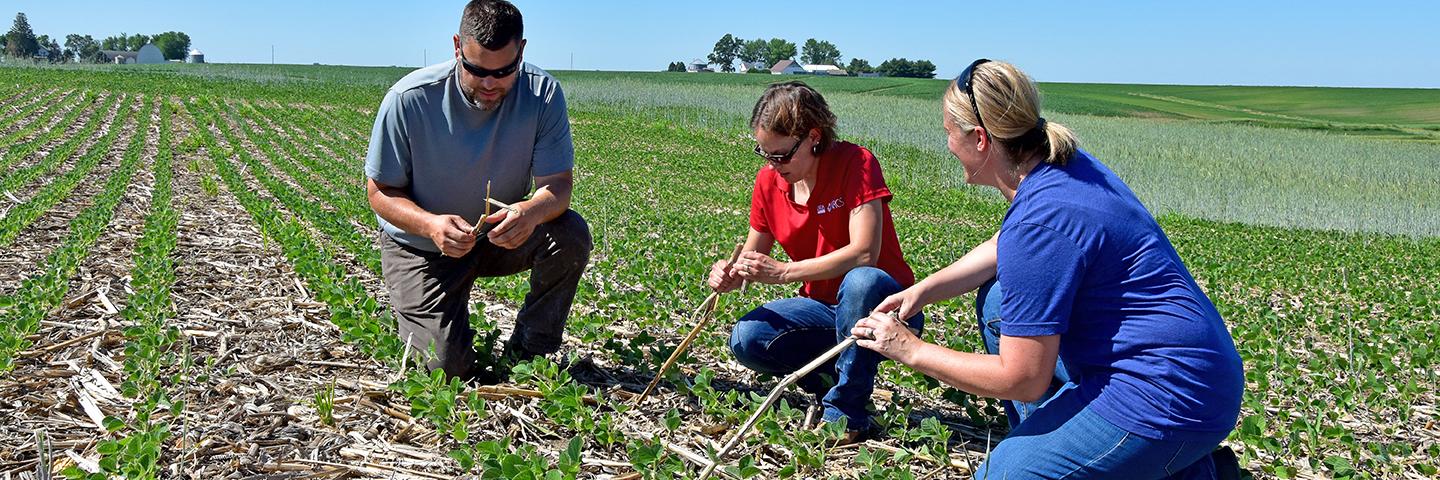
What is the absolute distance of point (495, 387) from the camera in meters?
4.07

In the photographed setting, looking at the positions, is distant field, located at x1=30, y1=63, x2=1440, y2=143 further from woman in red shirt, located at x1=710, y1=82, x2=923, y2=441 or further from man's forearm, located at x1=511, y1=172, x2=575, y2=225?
woman in red shirt, located at x1=710, y1=82, x2=923, y2=441

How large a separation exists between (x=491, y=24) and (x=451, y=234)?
2.45 ft

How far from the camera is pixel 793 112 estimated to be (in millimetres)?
3729

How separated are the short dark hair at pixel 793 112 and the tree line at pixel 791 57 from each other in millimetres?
104791

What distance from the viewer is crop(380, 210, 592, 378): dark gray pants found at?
423cm

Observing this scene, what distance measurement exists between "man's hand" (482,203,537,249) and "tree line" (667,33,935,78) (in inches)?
4125

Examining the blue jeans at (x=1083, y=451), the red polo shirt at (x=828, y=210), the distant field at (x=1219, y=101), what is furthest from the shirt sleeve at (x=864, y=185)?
the distant field at (x=1219, y=101)

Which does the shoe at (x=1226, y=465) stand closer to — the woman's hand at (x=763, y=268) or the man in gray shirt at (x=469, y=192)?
the woman's hand at (x=763, y=268)

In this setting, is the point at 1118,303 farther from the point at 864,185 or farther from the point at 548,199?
the point at 548,199

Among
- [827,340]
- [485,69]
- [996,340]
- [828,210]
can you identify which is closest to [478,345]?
[485,69]

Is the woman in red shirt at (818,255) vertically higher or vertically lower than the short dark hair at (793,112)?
lower

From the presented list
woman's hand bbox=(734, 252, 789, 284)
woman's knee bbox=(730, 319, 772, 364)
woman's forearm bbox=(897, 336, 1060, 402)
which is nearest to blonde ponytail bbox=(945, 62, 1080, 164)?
woman's forearm bbox=(897, 336, 1060, 402)

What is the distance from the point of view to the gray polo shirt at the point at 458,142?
4152mm

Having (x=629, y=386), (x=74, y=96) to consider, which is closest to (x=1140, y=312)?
(x=629, y=386)
